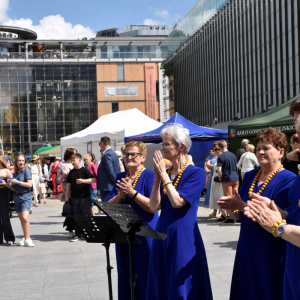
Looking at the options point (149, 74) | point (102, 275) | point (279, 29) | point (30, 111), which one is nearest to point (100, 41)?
point (149, 74)

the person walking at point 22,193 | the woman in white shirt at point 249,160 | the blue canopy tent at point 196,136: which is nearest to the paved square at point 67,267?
the person walking at point 22,193

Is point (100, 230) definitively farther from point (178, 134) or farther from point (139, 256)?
point (178, 134)

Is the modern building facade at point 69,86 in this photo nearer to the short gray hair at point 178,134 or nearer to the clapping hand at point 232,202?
the short gray hair at point 178,134

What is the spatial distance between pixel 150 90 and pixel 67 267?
182 feet

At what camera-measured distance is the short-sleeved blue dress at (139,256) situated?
3.76 meters

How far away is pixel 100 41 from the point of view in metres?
61.6

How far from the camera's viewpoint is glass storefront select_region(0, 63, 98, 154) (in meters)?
59.8

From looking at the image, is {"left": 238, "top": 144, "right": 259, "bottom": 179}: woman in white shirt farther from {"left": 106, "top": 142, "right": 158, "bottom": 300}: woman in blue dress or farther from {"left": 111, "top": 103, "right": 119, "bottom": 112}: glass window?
{"left": 111, "top": 103, "right": 119, "bottom": 112}: glass window

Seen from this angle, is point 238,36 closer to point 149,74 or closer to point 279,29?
point 279,29

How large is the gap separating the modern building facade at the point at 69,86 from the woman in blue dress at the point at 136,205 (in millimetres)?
55776

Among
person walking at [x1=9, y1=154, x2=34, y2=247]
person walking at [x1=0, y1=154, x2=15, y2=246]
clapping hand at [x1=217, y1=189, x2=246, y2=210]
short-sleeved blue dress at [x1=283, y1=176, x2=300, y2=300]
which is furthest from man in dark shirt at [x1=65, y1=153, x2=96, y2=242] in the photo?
short-sleeved blue dress at [x1=283, y1=176, x2=300, y2=300]

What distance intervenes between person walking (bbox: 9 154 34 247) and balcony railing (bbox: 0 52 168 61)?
5231 centimetres

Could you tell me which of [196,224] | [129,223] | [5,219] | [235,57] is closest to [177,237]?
[196,224]

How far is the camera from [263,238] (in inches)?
112
